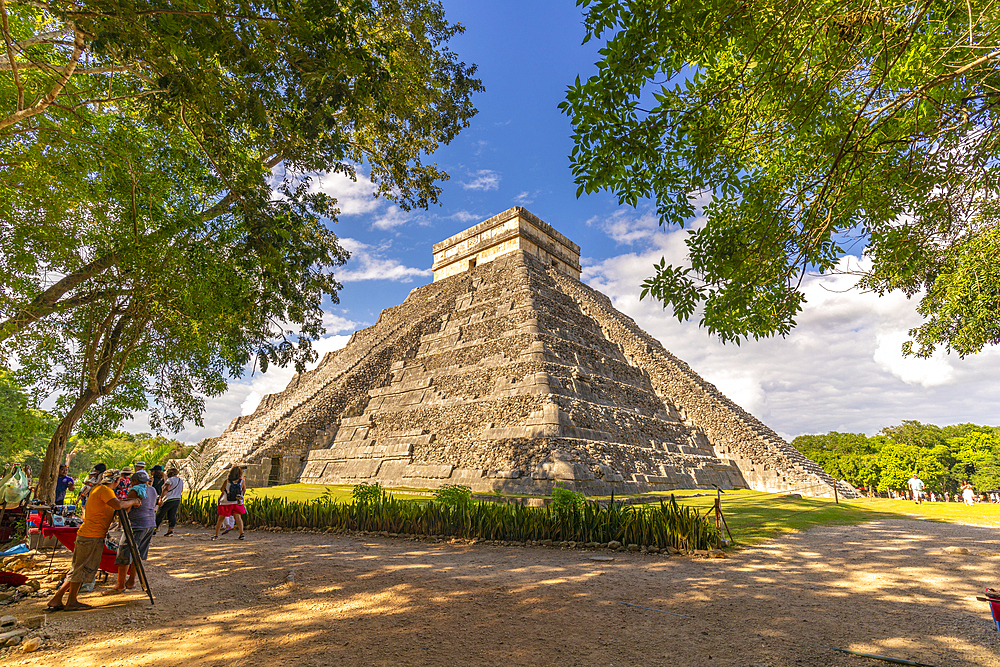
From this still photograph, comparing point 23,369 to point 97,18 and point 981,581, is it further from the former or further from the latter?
point 981,581

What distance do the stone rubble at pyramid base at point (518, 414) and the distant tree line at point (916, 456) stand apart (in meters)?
30.2

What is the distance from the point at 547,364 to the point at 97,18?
12.3m

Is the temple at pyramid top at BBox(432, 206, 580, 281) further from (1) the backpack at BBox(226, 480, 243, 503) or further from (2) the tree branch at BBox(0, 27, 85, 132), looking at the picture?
(2) the tree branch at BBox(0, 27, 85, 132)

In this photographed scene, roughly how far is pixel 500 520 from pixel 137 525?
5115 mm

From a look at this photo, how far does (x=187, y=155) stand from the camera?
8055 mm

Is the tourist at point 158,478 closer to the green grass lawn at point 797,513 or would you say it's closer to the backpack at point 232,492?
the backpack at point 232,492

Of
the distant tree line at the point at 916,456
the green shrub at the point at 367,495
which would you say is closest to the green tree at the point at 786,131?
the green shrub at the point at 367,495

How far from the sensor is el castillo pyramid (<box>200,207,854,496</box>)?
12.7 m

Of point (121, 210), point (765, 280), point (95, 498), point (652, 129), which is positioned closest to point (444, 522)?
point (95, 498)

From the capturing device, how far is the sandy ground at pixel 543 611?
324 cm

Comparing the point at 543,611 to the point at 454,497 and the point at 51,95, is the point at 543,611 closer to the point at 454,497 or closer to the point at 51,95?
the point at 454,497

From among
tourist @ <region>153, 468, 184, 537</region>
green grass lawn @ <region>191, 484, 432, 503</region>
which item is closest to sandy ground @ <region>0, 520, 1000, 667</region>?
tourist @ <region>153, 468, 184, 537</region>

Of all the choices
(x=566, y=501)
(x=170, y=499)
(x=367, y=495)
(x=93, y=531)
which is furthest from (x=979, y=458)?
(x=93, y=531)

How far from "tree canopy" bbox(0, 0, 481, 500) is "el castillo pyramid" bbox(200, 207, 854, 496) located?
6279 mm
